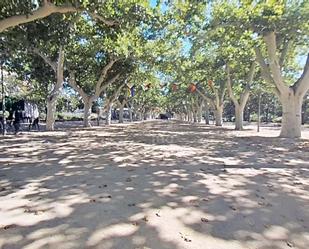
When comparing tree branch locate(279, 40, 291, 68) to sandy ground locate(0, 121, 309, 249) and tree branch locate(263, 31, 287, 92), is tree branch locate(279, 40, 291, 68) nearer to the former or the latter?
tree branch locate(263, 31, 287, 92)

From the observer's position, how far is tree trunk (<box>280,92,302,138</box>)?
65.0 feet

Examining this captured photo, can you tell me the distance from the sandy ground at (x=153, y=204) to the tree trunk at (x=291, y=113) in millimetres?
10245

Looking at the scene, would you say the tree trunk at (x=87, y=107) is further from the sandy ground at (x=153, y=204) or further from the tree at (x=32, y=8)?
the sandy ground at (x=153, y=204)

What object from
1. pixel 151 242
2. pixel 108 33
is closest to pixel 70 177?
pixel 151 242

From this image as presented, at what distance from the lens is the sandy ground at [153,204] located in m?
4.27

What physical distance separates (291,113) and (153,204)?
1591cm

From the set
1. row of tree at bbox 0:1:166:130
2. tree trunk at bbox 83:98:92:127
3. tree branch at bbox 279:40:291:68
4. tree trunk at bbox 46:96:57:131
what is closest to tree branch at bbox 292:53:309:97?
tree branch at bbox 279:40:291:68

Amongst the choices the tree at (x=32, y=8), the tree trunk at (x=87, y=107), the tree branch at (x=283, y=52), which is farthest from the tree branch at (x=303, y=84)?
the tree trunk at (x=87, y=107)

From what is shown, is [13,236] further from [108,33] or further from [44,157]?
[108,33]

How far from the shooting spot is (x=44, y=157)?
36.9ft

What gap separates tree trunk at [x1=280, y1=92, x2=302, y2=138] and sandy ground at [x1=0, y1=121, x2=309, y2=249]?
1024 cm

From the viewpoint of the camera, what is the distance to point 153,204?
18.8 ft

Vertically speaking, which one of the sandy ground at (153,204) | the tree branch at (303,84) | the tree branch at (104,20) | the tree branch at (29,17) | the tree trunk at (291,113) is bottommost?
the sandy ground at (153,204)

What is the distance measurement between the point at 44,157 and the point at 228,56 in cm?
1938
